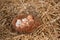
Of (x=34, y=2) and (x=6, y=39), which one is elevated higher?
(x=34, y=2)

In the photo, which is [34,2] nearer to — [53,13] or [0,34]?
[53,13]

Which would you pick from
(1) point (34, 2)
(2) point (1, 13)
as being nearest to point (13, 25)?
(2) point (1, 13)

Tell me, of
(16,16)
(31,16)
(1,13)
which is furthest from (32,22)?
(1,13)

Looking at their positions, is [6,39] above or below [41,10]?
below

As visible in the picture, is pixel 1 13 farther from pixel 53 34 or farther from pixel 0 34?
pixel 53 34

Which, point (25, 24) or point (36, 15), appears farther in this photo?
point (36, 15)

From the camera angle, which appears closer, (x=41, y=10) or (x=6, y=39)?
(x=6, y=39)
